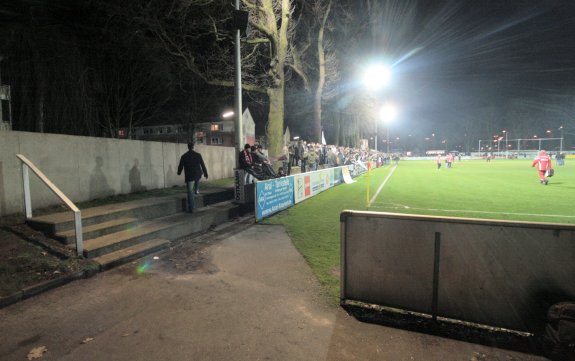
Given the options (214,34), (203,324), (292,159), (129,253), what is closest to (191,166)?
(129,253)

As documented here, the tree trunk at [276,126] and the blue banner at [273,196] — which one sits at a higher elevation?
the tree trunk at [276,126]

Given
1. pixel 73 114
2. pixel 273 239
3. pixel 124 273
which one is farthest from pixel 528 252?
pixel 73 114

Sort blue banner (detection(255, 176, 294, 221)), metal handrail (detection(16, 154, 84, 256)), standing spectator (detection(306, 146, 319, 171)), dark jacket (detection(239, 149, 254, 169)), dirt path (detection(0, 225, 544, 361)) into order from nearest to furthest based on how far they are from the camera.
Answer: dirt path (detection(0, 225, 544, 361)), metal handrail (detection(16, 154, 84, 256)), blue banner (detection(255, 176, 294, 221)), dark jacket (detection(239, 149, 254, 169)), standing spectator (detection(306, 146, 319, 171))

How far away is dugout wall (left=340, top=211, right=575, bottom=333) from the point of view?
11.2 feet

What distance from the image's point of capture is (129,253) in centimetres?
637

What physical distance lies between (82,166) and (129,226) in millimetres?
3615

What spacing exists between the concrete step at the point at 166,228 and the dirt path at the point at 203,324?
2.69ft

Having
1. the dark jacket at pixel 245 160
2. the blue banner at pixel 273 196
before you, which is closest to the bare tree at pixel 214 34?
the blue banner at pixel 273 196

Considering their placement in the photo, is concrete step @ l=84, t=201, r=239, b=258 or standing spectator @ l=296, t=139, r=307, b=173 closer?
concrete step @ l=84, t=201, r=239, b=258

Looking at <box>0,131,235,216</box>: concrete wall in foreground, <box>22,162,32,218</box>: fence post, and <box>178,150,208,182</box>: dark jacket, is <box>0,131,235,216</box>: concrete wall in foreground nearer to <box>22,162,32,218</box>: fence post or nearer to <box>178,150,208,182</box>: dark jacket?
<box>22,162,32,218</box>: fence post

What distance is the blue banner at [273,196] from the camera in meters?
9.97

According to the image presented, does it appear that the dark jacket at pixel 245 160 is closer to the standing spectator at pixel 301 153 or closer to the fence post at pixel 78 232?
the fence post at pixel 78 232

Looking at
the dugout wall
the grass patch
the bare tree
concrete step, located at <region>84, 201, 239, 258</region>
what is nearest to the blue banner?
the grass patch

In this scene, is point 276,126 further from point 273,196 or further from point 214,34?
point 273,196
